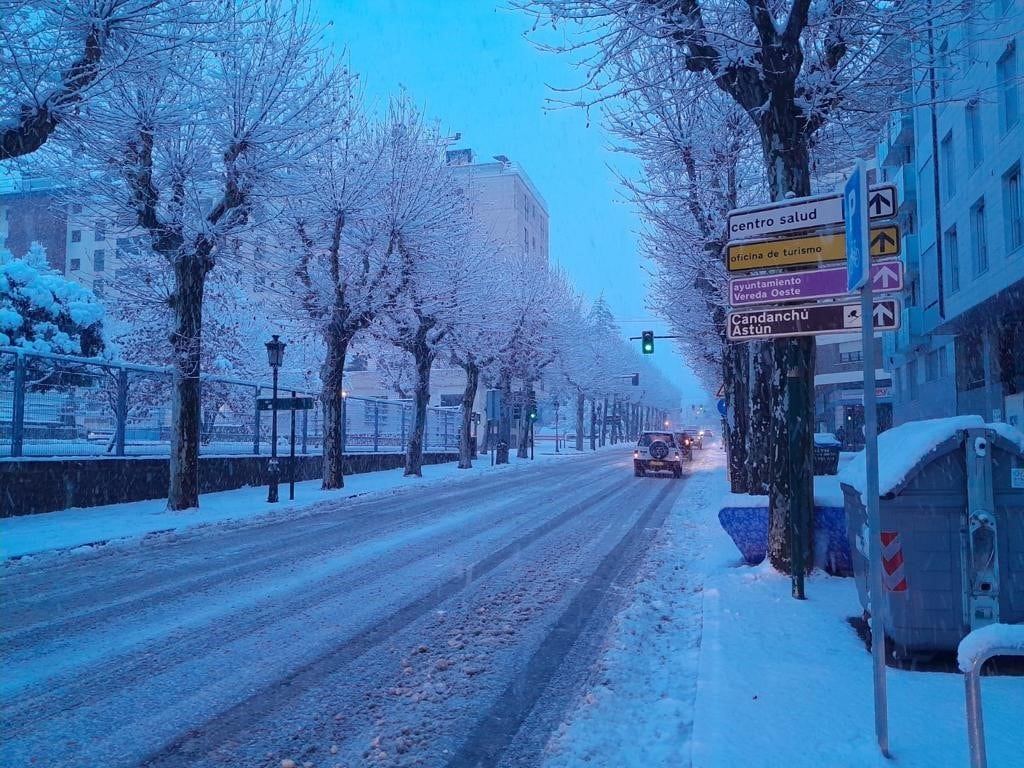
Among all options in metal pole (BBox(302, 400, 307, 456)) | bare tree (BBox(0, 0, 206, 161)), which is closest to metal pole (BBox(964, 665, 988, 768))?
bare tree (BBox(0, 0, 206, 161))

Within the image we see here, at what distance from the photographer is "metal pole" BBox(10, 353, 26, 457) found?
Result: 1384 centimetres

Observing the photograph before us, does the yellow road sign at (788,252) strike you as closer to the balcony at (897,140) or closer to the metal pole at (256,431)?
the metal pole at (256,431)

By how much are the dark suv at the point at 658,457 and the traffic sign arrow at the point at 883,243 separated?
2406 centimetres

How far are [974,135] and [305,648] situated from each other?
23482 mm

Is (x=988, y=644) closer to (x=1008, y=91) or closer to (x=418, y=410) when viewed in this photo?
(x=1008, y=91)

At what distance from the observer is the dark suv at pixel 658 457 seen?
28125 mm

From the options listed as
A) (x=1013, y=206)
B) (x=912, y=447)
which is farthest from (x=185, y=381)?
(x=1013, y=206)

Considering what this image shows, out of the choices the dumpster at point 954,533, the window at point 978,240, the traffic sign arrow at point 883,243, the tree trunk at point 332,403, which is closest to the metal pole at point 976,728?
the dumpster at point 954,533

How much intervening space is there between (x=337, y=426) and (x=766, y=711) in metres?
19.1

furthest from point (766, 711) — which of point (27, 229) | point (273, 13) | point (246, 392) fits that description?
point (27, 229)

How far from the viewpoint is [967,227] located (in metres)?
21.9

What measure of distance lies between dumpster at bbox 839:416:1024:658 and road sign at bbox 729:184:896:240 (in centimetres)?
219

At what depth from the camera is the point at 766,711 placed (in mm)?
4227

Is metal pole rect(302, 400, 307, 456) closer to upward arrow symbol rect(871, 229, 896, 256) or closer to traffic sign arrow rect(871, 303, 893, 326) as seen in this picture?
traffic sign arrow rect(871, 303, 893, 326)
